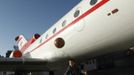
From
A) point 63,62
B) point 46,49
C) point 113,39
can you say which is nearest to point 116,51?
point 113,39

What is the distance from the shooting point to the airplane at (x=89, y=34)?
7312 millimetres

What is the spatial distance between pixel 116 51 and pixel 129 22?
1821 mm

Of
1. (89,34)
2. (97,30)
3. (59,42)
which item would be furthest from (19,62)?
(97,30)

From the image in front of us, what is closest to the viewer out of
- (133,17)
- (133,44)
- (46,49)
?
(133,17)

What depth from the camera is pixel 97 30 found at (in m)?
8.31

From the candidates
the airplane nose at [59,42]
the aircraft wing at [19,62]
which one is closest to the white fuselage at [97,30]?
the airplane nose at [59,42]

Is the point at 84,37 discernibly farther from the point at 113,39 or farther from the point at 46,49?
the point at 46,49

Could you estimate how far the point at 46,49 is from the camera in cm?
→ 1270

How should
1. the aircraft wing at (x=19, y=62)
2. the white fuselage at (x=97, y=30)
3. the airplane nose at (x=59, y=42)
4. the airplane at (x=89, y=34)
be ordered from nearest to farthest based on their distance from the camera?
the white fuselage at (x=97, y=30) → the airplane at (x=89, y=34) → the airplane nose at (x=59, y=42) → the aircraft wing at (x=19, y=62)

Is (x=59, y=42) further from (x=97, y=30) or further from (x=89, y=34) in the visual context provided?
(x=97, y=30)

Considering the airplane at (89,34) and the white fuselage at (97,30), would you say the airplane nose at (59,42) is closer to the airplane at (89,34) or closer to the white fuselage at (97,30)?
the airplane at (89,34)

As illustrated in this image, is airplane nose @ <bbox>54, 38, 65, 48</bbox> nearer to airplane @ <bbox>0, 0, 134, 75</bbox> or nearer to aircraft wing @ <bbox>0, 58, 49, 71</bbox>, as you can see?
airplane @ <bbox>0, 0, 134, 75</bbox>

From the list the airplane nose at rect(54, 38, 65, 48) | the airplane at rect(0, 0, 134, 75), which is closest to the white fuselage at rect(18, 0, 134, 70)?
the airplane at rect(0, 0, 134, 75)

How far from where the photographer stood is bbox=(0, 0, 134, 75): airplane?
24.0 feet
